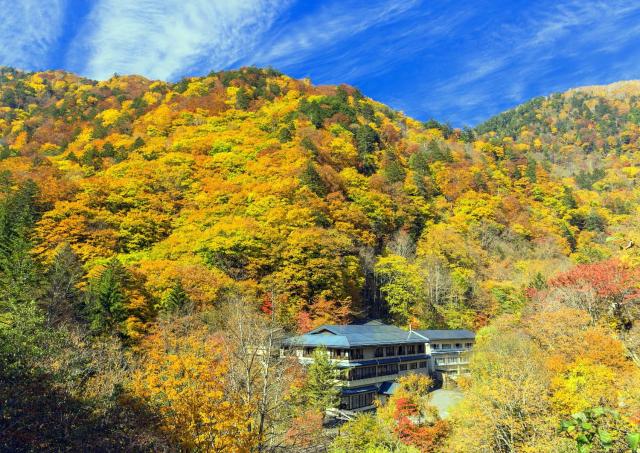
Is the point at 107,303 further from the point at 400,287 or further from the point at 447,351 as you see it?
the point at 447,351

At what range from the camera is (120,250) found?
38531 mm

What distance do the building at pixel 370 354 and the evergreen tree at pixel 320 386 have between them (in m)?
2.59

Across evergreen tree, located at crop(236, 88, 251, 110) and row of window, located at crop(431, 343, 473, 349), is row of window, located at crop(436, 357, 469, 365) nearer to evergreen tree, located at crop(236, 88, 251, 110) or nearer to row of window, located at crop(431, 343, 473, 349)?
row of window, located at crop(431, 343, 473, 349)

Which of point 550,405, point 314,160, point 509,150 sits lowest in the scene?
point 550,405

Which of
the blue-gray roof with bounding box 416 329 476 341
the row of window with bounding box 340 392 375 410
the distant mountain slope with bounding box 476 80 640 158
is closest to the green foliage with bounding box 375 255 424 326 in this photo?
the blue-gray roof with bounding box 416 329 476 341

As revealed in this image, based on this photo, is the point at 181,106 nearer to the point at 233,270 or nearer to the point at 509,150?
the point at 233,270

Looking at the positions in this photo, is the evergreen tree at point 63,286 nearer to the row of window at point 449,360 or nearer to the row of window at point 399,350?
the row of window at point 399,350

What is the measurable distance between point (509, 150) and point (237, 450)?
9610cm

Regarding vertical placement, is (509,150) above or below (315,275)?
above

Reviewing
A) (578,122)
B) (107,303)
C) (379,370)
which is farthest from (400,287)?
(578,122)

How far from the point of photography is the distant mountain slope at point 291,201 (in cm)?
3697

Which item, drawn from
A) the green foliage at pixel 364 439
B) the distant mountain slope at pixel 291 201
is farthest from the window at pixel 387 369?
the green foliage at pixel 364 439

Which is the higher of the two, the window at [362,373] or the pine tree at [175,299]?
the pine tree at [175,299]

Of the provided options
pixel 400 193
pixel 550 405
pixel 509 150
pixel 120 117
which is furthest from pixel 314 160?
pixel 509 150
